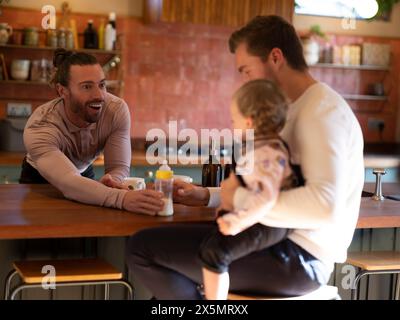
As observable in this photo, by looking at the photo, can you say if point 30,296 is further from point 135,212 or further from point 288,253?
point 288,253

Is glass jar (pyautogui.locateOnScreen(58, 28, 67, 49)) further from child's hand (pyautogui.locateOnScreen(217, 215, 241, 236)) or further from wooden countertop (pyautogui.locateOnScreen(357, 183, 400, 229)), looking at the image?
child's hand (pyautogui.locateOnScreen(217, 215, 241, 236))

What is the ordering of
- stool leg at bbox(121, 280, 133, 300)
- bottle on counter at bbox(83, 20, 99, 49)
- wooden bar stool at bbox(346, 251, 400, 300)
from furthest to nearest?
bottle on counter at bbox(83, 20, 99, 49)
wooden bar stool at bbox(346, 251, 400, 300)
stool leg at bbox(121, 280, 133, 300)

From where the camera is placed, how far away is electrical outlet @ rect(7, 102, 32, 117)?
5406 millimetres

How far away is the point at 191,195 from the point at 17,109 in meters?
3.10

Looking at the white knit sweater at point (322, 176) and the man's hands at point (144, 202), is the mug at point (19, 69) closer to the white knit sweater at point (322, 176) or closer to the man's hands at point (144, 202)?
the man's hands at point (144, 202)

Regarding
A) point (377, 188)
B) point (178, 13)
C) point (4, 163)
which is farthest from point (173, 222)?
point (178, 13)

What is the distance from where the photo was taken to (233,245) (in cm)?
199

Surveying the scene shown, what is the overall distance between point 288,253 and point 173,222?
46 cm

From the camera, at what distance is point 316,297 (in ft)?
7.00

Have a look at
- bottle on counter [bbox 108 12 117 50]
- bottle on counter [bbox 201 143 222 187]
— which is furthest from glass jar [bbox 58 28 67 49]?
bottle on counter [bbox 201 143 222 187]

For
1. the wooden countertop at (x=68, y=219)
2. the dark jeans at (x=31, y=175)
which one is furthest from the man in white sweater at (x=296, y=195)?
the dark jeans at (x=31, y=175)

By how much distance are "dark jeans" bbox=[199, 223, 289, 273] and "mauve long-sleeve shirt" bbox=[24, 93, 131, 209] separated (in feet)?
2.04

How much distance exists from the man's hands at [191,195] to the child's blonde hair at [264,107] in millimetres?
780
